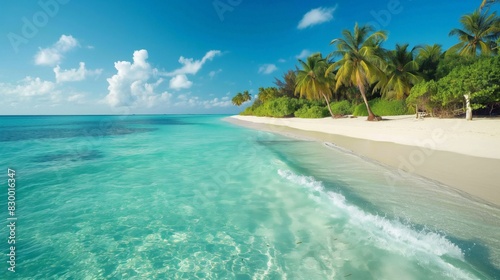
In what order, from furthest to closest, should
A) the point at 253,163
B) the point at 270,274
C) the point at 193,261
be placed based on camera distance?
the point at 253,163
the point at 193,261
the point at 270,274

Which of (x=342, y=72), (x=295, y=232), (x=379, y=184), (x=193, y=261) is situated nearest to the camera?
(x=193, y=261)

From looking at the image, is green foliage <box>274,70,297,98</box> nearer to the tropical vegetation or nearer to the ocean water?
the tropical vegetation

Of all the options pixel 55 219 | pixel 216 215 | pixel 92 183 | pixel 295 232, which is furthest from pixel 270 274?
pixel 92 183

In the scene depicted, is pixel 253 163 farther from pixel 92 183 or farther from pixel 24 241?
pixel 24 241

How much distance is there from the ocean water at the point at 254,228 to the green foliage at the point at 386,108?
24.4 m

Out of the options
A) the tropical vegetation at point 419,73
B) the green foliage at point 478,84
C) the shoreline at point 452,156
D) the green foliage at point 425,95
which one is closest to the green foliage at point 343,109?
the tropical vegetation at point 419,73

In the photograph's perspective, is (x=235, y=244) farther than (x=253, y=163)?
No

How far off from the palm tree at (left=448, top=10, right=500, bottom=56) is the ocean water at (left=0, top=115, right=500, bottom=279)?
30609 millimetres

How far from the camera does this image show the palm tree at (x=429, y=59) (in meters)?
27.5

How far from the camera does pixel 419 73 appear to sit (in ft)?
88.1

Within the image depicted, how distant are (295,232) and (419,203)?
3099 mm

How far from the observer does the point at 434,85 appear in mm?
18828

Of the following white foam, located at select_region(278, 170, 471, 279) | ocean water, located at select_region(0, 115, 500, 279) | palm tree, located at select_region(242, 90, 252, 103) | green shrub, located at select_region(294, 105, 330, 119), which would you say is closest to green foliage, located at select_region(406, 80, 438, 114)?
ocean water, located at select_region(0, 115, 500, 279)

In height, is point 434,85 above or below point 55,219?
above
